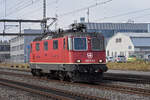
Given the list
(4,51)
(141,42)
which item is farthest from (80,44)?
(4,51)

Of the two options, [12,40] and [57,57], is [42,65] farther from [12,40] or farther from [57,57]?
[12,40]

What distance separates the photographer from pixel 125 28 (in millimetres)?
103500

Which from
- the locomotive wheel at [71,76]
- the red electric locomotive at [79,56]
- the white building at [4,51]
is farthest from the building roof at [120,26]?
the locomotive wheel at [71,76]

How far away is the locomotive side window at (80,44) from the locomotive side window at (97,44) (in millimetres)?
530

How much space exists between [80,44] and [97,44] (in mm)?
1167

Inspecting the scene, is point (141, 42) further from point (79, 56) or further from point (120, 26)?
point (79, 56)

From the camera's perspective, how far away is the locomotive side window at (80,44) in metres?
18.5

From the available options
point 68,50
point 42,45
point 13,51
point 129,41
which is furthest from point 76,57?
point 13,51

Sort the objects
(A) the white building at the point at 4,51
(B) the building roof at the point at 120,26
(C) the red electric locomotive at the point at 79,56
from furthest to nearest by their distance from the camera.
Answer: (A) the white building at the point at 4,51 < (B) the building roof at the point at 120,26 < (C) the red electric locomotive at the point at 79,56

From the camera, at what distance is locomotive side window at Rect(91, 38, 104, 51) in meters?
18.8

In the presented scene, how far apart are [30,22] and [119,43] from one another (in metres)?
33.9

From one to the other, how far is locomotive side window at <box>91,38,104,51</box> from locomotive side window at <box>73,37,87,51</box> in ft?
1.74

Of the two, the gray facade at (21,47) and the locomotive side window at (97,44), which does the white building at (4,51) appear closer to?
the gray facade at (21,47)

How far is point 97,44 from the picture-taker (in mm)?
19016
